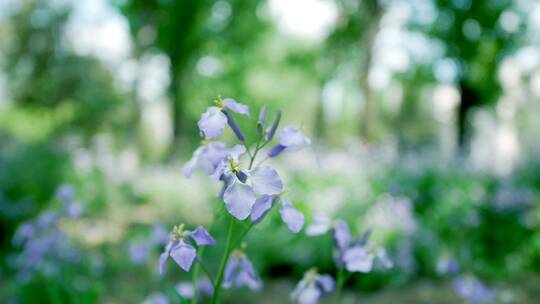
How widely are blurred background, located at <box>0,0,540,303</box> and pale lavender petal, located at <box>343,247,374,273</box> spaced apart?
0.30m

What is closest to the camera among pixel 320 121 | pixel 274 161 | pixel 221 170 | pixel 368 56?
pixel 221 170

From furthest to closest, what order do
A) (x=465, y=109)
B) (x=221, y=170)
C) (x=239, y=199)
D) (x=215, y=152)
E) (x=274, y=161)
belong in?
(x=465, y=109), (x=274, y=161), (x=215, y=152), (x=221, y=170), (x=239, y=199)

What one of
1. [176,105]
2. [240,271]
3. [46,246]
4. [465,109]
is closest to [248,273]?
[240,271]

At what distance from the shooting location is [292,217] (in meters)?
1.39

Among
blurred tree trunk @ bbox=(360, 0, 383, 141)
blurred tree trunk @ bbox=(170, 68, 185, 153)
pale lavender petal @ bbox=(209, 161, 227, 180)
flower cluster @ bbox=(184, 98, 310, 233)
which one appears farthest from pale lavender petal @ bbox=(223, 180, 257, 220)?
blurred tree trunk @ bbox=(170, 68, 185, 153)

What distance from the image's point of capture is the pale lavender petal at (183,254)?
1.33 m

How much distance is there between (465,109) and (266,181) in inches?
701

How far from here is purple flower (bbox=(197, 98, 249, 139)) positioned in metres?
1.32

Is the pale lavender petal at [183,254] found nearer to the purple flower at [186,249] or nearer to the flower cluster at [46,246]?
the purple flower at [186,249]

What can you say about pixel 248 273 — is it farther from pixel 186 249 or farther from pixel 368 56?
pixel 368 56

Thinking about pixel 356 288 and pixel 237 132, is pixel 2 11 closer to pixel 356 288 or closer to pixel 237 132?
pixel 356 288

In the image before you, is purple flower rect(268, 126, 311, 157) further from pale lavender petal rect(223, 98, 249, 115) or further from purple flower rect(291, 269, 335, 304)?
purple flower rect(291, 269, 335, 304)

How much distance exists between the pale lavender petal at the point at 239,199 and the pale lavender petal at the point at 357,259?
53 centimetres

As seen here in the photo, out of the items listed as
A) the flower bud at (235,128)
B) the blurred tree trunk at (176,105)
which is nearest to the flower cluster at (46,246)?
the flower bud at (235,128)
